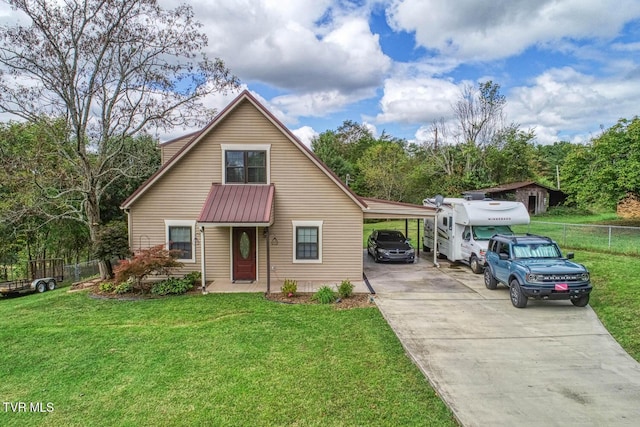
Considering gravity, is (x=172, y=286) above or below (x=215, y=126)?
below

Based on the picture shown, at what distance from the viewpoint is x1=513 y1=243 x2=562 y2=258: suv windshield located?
10797 mm

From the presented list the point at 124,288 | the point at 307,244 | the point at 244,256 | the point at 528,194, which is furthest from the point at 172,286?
the point at 528,194

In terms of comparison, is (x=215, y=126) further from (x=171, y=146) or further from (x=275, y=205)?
(x=275, y=205)

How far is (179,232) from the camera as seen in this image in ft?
45.3

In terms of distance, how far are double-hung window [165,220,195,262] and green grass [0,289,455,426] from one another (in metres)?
3.47

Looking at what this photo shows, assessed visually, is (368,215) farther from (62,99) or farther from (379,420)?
(62,99)

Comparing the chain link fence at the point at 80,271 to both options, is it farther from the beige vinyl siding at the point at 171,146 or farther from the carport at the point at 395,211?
the carport at the point at 395,211

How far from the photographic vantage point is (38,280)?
722 inches

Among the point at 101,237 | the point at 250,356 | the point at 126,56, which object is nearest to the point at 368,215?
the point at 250,356

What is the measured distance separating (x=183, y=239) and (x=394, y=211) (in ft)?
28.4

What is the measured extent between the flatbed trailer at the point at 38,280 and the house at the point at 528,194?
112 feet

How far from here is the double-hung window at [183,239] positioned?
13.7 meters

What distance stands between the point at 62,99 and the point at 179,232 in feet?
23.2

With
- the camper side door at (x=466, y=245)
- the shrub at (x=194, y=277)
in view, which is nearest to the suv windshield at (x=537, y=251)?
the camper side door at (x=466, y=245)
